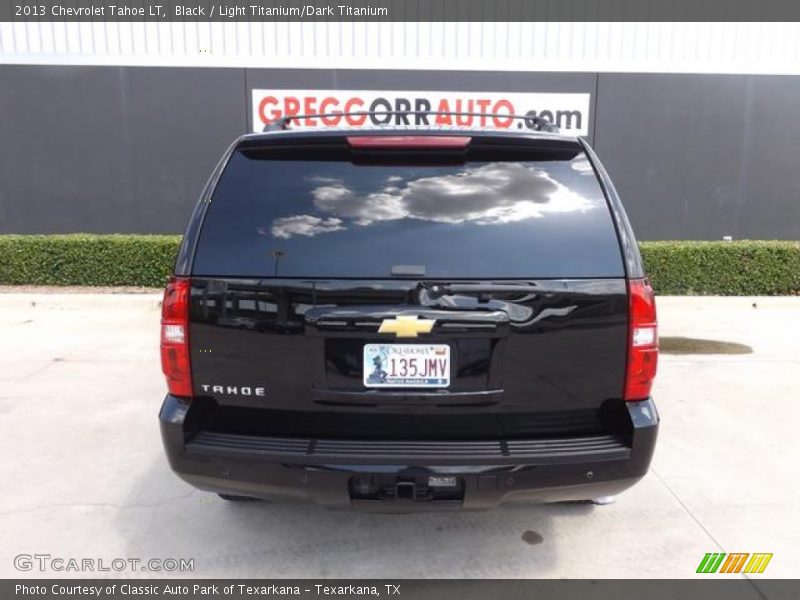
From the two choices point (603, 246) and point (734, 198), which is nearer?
point (603, 246)

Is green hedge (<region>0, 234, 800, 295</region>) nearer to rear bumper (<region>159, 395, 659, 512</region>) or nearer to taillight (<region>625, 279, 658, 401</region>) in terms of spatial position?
taillight (<region>625, 279, 658, 401</region>)

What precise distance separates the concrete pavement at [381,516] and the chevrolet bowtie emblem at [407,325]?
126cm

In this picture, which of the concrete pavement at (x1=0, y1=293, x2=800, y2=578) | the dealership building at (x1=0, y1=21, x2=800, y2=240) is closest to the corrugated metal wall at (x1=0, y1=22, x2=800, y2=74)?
the dealership building at (x1=0, y1=21, x2=800, y2=240)

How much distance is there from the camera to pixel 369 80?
9.60 m

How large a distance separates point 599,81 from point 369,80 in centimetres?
379

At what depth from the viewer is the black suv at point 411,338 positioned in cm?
230

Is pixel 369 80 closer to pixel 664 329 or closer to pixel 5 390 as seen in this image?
pixel 664 329

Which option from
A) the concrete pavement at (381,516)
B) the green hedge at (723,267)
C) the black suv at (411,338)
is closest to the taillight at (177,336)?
the black suv at (411,338)

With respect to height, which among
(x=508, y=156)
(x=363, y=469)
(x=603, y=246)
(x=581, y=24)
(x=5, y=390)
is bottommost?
(x=5, y=390)

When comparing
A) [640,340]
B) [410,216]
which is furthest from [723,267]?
[410,216]
